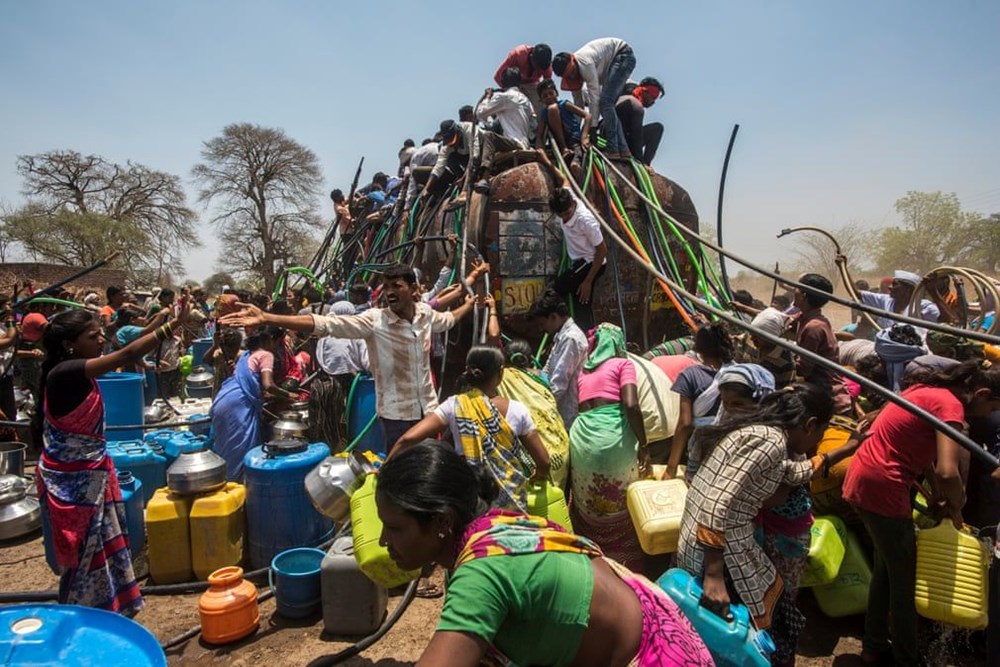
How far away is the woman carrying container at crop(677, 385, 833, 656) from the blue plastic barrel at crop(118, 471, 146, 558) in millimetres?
3744

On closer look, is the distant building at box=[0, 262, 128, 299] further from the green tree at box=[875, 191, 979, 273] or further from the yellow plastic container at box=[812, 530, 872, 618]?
the green tree at box=[875, 191, 979, 273]

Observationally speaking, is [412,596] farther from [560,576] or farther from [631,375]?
[560,576]

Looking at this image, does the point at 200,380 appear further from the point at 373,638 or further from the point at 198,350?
the point at 373,638

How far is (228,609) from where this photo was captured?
311cm

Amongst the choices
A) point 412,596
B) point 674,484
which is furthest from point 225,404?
point 674,484

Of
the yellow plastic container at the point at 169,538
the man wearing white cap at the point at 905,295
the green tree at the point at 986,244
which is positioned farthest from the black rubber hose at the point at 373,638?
the green tree at the point at 986,244

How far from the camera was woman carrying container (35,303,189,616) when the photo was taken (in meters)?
2.76

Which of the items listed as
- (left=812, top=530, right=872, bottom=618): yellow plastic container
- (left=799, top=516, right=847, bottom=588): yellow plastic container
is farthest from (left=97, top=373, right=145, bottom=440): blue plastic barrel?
(left=812, top=530, right=872, bottom=618): yellow plastic container

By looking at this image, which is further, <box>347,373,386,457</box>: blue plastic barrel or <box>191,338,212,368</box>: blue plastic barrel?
<box>191,338,212,368</box>: blue plastic barrel

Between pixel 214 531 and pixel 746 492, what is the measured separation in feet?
11.2

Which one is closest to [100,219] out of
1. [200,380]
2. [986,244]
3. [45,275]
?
[45,275]

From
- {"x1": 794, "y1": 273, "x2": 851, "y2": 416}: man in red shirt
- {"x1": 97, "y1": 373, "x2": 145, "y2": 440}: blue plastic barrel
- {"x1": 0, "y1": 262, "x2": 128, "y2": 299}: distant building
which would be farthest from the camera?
{"x1": 0, "y1": 262, "x2": 128, "y2": 299}: distant building

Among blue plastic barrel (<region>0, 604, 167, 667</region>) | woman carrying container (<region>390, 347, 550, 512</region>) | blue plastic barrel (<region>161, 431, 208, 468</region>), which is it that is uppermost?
woman carrying container (<region>390, 347, 550, 512</region>)

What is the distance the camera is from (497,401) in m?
2.97
